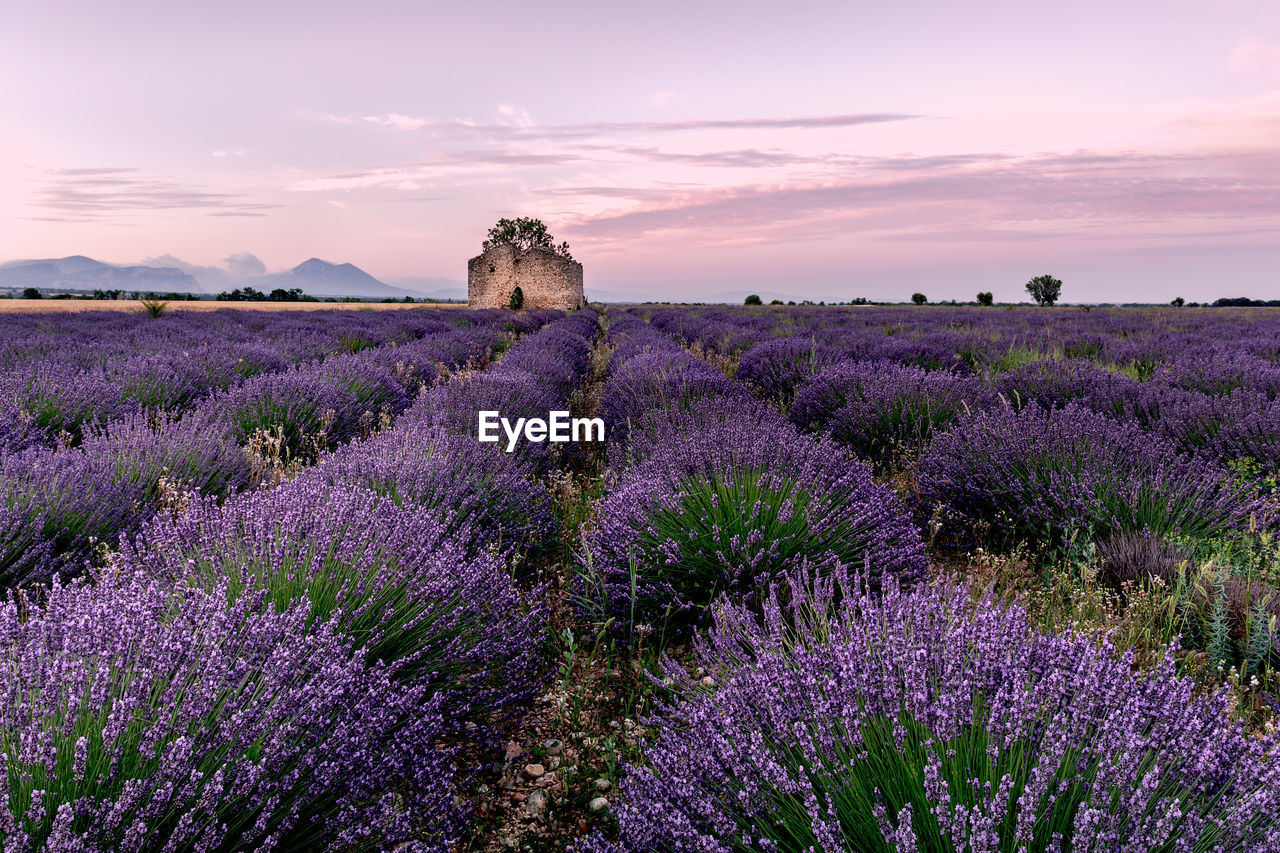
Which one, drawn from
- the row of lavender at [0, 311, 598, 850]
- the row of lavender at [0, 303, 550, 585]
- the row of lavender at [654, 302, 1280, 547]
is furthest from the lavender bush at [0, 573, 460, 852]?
the row of lavender at [654, 302, 1280, 547]

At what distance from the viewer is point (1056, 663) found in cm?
128

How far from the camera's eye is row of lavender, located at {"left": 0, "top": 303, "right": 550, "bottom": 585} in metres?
2.61

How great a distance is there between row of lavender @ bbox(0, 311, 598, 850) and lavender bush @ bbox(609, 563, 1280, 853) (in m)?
0.54

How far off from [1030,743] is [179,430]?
4.38m

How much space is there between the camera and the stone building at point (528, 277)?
3828cm

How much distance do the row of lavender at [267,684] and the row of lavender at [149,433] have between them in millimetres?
730

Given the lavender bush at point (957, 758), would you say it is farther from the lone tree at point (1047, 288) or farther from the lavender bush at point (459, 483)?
the lone tree at point (1047, 288)

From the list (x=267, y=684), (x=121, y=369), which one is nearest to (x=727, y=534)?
(x=267, y=684)

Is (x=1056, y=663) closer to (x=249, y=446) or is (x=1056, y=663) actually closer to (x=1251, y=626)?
(x=1251, y=626)

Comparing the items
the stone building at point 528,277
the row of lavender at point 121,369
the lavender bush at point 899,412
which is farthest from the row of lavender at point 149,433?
the stone building at point 528,277

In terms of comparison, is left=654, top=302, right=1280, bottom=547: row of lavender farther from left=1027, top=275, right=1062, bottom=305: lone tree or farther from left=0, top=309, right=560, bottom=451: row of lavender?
left=1027, top=275, right=1062, bottom=305: lone tree

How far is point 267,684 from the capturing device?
1.29m

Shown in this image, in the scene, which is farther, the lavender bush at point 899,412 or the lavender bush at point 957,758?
the lavender bush at point 899,412

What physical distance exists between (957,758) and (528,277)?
3921cm
